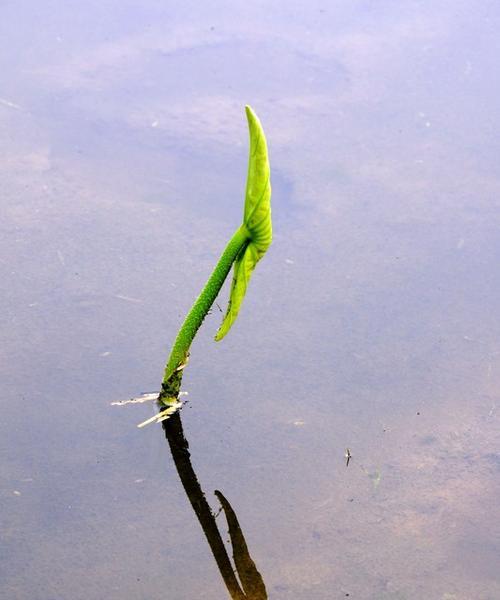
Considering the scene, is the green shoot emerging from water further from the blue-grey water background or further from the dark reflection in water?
the blue-grey water background

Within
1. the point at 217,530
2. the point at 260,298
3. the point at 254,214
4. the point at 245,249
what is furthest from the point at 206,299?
the point at 260,298

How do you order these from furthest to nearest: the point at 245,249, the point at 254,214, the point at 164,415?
the point at 164,415 < the point at 245,249 < the point at 254,214

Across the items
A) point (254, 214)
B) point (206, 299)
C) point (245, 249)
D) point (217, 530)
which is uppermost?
point (254, 214)

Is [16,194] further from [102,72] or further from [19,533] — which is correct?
[19,533]

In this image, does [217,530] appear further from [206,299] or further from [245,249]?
[245,249]

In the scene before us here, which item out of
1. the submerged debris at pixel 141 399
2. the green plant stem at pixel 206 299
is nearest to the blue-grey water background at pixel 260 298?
the submerged debris at pixel 141 399

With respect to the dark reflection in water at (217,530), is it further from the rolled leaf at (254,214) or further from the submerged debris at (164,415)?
the rolled leaf at (254,214)

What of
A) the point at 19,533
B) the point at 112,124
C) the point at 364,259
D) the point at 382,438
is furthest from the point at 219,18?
the point at 19,533

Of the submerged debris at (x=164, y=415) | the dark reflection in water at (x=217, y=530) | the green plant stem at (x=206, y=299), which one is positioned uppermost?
the green plant stem at (x=206, y=299)
